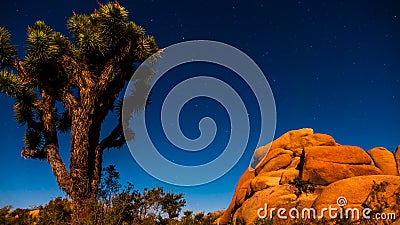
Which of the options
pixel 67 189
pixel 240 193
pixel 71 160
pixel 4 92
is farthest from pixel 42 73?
pixel 240 193

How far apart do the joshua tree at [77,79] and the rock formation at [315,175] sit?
6.30 metres

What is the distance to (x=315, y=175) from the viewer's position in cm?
1716

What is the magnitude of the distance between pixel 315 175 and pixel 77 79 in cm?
1369

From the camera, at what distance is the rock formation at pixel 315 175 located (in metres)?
12.8

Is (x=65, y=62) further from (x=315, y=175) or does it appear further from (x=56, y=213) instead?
(x=315, y=175)

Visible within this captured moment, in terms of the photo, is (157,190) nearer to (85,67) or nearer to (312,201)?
(85,67)

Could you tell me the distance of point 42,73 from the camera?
40.9 feet

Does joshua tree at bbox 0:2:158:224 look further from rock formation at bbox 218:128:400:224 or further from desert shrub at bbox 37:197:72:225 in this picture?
rock formation at bbox 218:128:400:224

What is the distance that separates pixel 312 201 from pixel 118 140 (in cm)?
999

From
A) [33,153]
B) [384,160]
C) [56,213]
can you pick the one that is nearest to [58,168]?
[33,153]

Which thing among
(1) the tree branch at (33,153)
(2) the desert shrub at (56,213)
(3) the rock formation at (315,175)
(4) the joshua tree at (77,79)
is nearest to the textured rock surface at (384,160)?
(3) the rock formation at (315,175)

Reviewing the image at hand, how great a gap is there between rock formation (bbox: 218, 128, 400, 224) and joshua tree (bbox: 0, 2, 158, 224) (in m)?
6.30

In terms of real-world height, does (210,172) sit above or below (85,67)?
below

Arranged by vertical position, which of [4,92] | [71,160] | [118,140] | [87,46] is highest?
[87,46]
